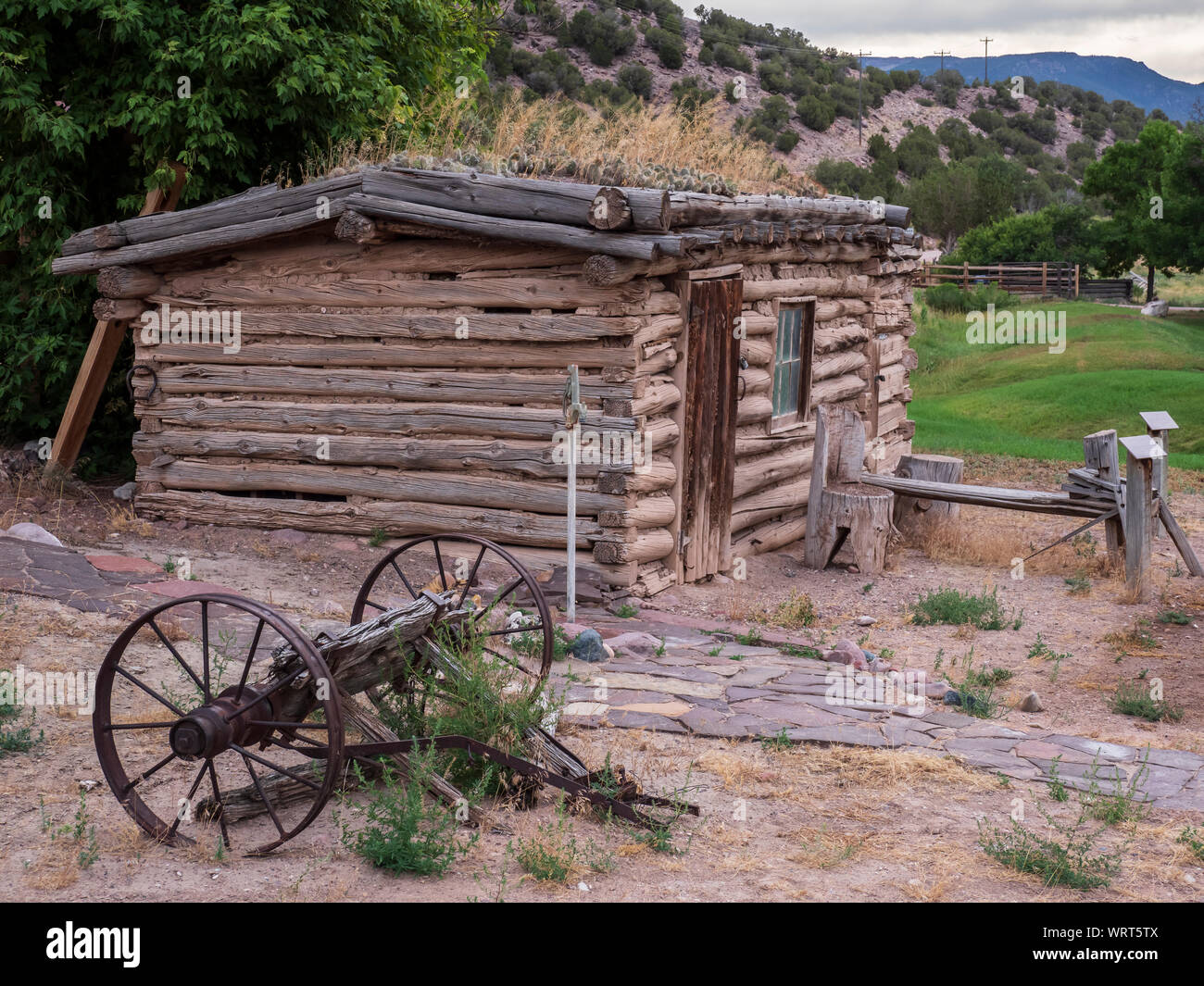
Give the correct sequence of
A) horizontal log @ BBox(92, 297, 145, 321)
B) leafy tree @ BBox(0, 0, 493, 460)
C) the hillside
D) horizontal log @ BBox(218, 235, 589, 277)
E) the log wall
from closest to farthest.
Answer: the log wall → horizontal log @ BBox(218, 235, 589, 277) → horizontal log @ BBox(92, 297, 145, 321) → leafy tree @ BBox(0, 0, 493, 460) → the hillside

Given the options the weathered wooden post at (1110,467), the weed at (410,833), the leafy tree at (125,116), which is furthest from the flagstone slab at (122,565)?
the weathered wooden post at (1110,467)

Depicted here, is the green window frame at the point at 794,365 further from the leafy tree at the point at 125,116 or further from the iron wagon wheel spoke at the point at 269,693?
the iron wagon wheel spoke at the point at 269,693

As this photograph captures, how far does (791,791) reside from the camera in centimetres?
569

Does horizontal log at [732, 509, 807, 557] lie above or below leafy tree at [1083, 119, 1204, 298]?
below

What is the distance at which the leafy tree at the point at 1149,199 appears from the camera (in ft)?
116

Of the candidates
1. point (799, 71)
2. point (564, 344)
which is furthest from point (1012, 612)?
point (799, 71)

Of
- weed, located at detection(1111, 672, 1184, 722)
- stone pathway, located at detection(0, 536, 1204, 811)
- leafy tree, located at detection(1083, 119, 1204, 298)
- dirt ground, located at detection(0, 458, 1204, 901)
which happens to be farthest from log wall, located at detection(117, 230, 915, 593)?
leafy tree, located at detection(1083, 119, 1204, 298)

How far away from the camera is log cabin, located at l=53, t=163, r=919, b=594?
9.26 meters

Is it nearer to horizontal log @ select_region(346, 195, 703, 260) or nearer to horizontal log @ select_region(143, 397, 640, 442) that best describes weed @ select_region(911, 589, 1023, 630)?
horizontal log @ select_region(143, 397, 640, 442)

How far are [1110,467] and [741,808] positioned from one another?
6.98m

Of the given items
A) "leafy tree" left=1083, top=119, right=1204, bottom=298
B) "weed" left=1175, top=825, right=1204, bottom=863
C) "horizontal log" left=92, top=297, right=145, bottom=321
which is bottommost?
"weed" left=1175, top=825, right=1204, bottom=863

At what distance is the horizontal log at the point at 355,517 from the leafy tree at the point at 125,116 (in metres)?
2.49

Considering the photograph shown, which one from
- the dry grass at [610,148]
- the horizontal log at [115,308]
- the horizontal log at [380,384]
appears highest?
the dry grass at [610,148]

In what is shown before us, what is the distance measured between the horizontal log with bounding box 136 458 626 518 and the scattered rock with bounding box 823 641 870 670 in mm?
2058
